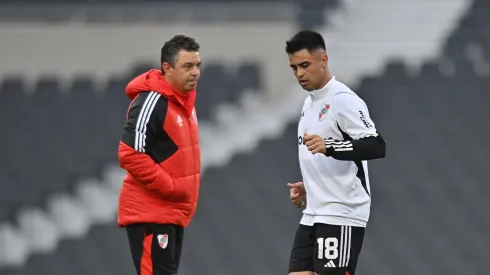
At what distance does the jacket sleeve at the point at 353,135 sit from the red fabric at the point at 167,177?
652 millimetres

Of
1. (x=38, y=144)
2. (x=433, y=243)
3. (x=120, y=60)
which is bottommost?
(x=433, y=243)

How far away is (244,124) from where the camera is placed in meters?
11.8

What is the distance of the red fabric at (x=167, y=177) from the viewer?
5000 millimetres

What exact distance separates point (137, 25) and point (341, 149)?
8493 mm

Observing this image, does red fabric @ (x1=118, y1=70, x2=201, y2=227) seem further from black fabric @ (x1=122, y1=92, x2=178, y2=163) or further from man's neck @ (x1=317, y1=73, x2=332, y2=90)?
man's neck @ (x1=317, y1=73, x2=332, y2=90)

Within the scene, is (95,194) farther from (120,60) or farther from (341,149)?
(341,149)

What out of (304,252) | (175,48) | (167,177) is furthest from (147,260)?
(175,48)

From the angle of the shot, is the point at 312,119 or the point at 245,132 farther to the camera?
the point at 245,132

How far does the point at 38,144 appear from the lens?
12117mm

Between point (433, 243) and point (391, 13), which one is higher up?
point (391, 13)

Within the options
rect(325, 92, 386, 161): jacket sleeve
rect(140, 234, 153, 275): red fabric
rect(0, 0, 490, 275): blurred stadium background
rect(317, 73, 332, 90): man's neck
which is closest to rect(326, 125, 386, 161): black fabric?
rect(325, 92, 386, 161): jacket sleeve

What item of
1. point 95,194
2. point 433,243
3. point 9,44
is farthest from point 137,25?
point 433,243

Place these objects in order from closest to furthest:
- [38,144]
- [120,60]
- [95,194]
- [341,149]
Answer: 1. [341,149]
2. [95,194]
3. [38,144]
4. [120,60]

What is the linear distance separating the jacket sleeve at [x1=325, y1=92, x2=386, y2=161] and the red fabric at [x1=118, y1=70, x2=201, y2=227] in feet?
2.14
